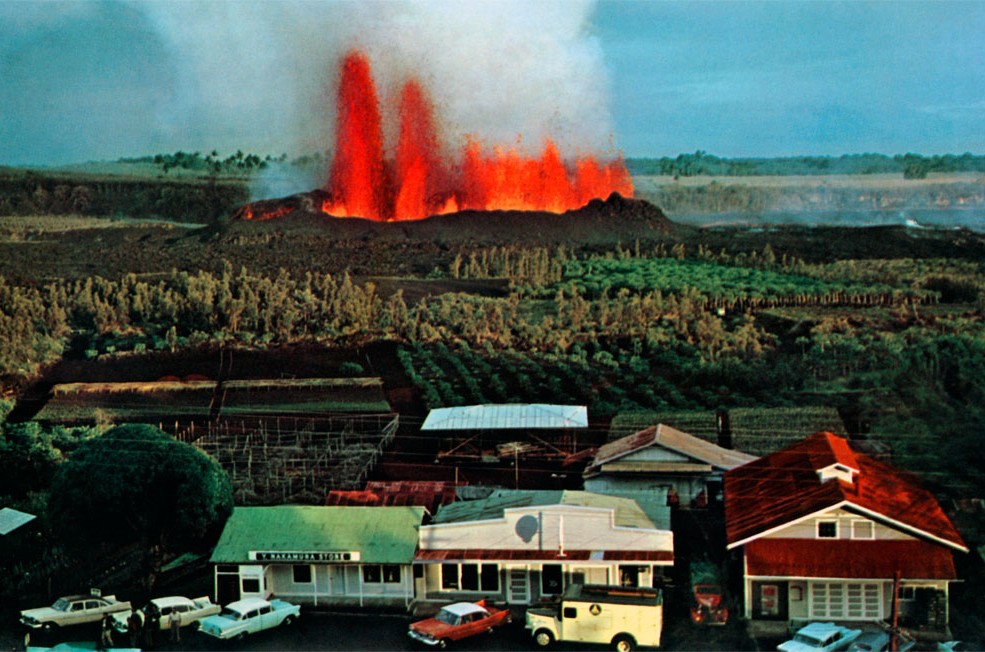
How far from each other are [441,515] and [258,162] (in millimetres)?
5779

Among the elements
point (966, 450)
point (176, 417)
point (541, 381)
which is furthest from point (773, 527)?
point (176, 417)

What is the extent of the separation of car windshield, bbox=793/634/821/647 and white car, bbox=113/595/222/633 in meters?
5.19

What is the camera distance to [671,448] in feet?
40.4

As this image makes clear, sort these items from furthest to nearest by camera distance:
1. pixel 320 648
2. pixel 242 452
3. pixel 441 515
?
pixel 242 452 < pixel 441 515 < pixel 320 648

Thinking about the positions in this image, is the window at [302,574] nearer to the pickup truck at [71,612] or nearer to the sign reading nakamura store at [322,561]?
the sign reading nakamura store at [322,561]

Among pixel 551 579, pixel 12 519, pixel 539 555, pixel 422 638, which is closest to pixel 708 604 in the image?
pixel 551 579

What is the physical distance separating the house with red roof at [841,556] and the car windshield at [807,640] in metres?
0.45

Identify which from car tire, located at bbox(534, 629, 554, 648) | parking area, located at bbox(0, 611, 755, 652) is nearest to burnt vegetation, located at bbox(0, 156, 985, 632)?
parking area, located at bbox(0, 611, 755, 652)

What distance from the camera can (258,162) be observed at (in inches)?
597

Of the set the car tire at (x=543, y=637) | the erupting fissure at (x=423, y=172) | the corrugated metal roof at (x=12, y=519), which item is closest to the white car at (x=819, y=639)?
the car tire at (x=543, y=637)

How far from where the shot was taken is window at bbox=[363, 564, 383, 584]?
11.3m

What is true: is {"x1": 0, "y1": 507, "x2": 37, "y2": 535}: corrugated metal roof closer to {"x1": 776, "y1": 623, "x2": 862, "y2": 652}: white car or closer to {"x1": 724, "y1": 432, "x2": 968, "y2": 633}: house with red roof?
{"x1": 724, "y1": 432, "x2": 968, "y2": 633}: house with red roof

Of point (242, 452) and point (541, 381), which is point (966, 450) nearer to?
point (541, 381)

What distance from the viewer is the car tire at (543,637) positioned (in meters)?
10.2
